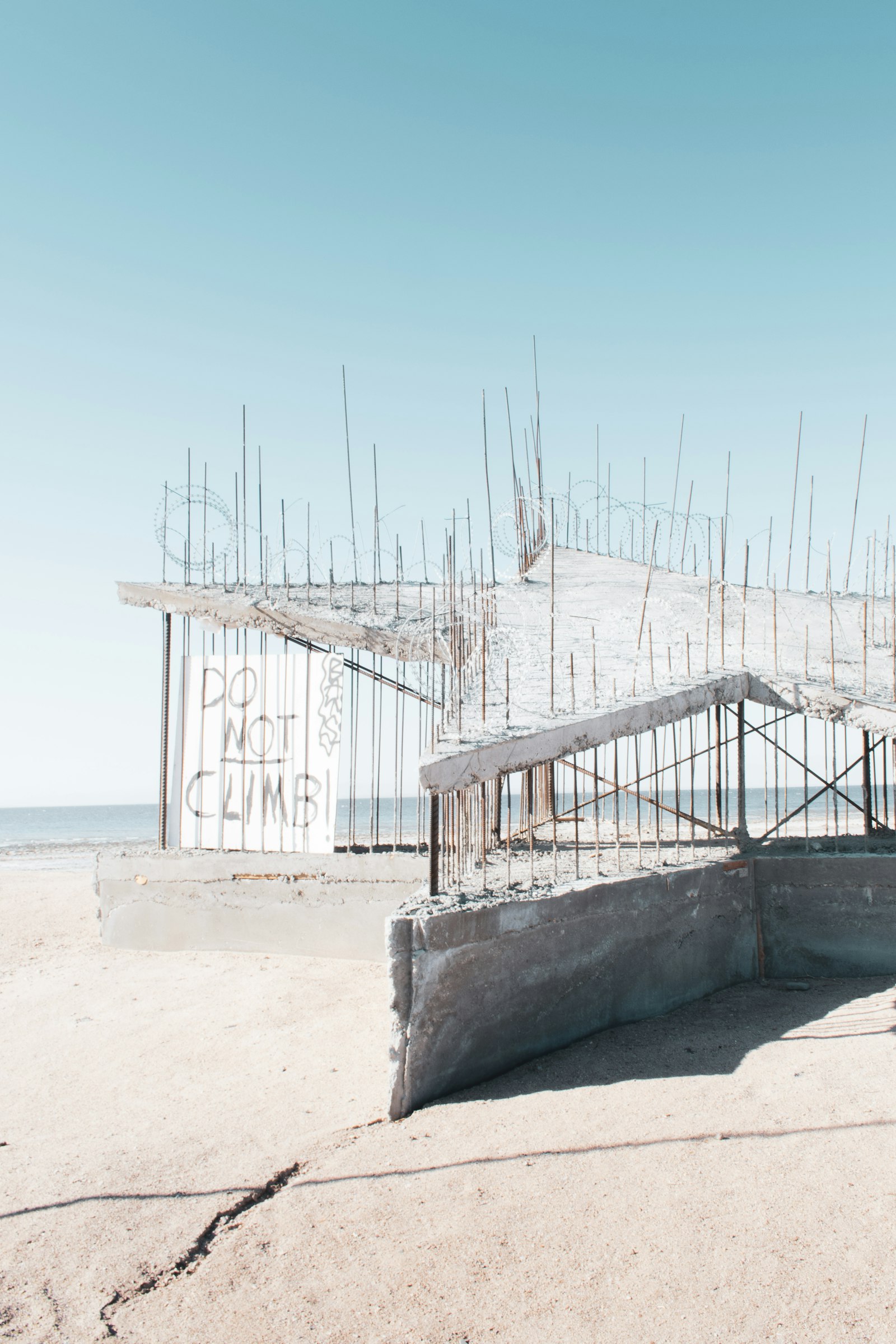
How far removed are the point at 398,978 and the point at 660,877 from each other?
256cm

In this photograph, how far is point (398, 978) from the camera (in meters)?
5.25

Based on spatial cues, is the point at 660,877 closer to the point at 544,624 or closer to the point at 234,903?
the point at 544,624

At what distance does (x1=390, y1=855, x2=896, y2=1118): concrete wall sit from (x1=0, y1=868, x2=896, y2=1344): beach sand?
0.21 m

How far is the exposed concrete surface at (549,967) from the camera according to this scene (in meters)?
5.30

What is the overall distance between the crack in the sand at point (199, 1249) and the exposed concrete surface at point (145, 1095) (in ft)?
0.16

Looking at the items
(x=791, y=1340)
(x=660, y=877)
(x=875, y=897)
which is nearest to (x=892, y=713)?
(x=875, y=897)

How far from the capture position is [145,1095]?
20.1ft

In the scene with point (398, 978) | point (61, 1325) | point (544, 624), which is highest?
point (544, 624)

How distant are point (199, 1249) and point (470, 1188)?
122 centimetres

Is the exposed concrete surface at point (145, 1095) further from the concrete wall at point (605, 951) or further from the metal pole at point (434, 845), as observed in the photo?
the metal pole at point (434, 845)

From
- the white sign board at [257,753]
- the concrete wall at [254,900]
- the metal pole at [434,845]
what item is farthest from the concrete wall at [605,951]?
the white sign board at [257,753]

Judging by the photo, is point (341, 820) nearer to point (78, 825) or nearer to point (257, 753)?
point (78, 825)

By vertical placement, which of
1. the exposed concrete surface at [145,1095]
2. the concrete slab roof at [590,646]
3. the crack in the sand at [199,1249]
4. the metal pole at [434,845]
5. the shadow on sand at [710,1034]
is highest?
the concrete slab roof at [590,646]

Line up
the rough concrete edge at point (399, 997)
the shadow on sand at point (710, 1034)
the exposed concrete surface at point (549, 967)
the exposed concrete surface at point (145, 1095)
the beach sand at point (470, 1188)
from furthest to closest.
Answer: the shadow on sand at point (710, 1034), the exposed concrete surface at point (549, 967), the rough concrete edge at point (399, 997), the exposed concrete surface at point (145, 1095), the beach sand at point (470, 1188)
